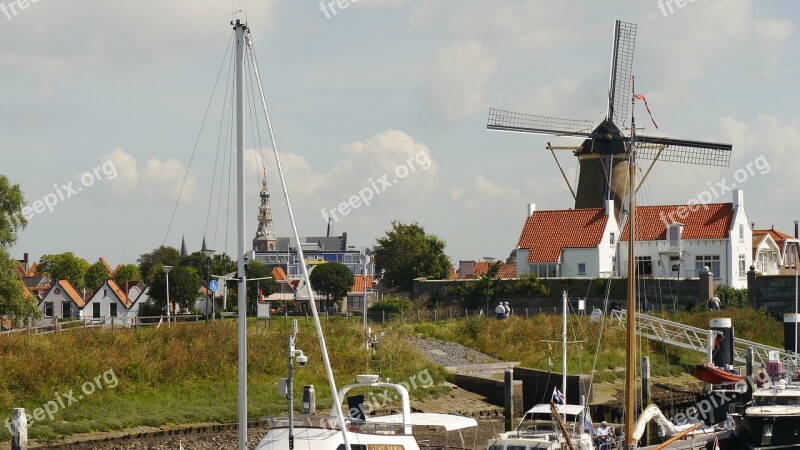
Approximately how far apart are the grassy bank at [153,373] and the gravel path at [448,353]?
3.40 metres

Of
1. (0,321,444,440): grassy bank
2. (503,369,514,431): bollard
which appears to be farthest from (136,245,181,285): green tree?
(503,369,514,431): bollard

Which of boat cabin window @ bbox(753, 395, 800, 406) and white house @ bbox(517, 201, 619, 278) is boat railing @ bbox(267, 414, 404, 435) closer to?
boat cabin window @ bbox(753, 395, 800, 406)

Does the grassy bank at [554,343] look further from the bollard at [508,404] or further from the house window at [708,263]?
the house window at [708,263]

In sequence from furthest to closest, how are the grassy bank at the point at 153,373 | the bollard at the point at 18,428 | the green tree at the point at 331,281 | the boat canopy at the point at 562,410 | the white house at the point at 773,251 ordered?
the green tree at the point at 331,281 < the white house at the point at 773,251 < the grassy bank at the point at 153,373 < the boat canopy at the point at 562,410 < the bollard at the point at 18,428

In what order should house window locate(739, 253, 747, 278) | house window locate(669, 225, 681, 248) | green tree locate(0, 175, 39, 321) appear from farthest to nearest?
house window locate(669, 225, 681, 248), house window locate(739, 253, 747, 278), green tree locate(0, 175, 39, 321)

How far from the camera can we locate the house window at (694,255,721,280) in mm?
78750

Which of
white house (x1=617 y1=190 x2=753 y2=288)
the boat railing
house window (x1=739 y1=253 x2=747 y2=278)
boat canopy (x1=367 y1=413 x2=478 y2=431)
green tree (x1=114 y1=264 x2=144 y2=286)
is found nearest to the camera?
the boat railing

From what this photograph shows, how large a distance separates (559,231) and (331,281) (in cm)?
4897

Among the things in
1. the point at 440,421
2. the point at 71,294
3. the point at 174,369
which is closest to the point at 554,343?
the point at 174,369

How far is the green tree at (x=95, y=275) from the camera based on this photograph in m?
146

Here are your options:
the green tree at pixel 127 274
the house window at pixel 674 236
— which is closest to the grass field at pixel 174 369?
the house window at pixel 674 236

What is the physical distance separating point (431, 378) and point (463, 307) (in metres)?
30.5

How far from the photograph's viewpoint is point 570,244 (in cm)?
8175

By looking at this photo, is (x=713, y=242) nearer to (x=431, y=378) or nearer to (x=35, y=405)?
(x=431, y=378)
